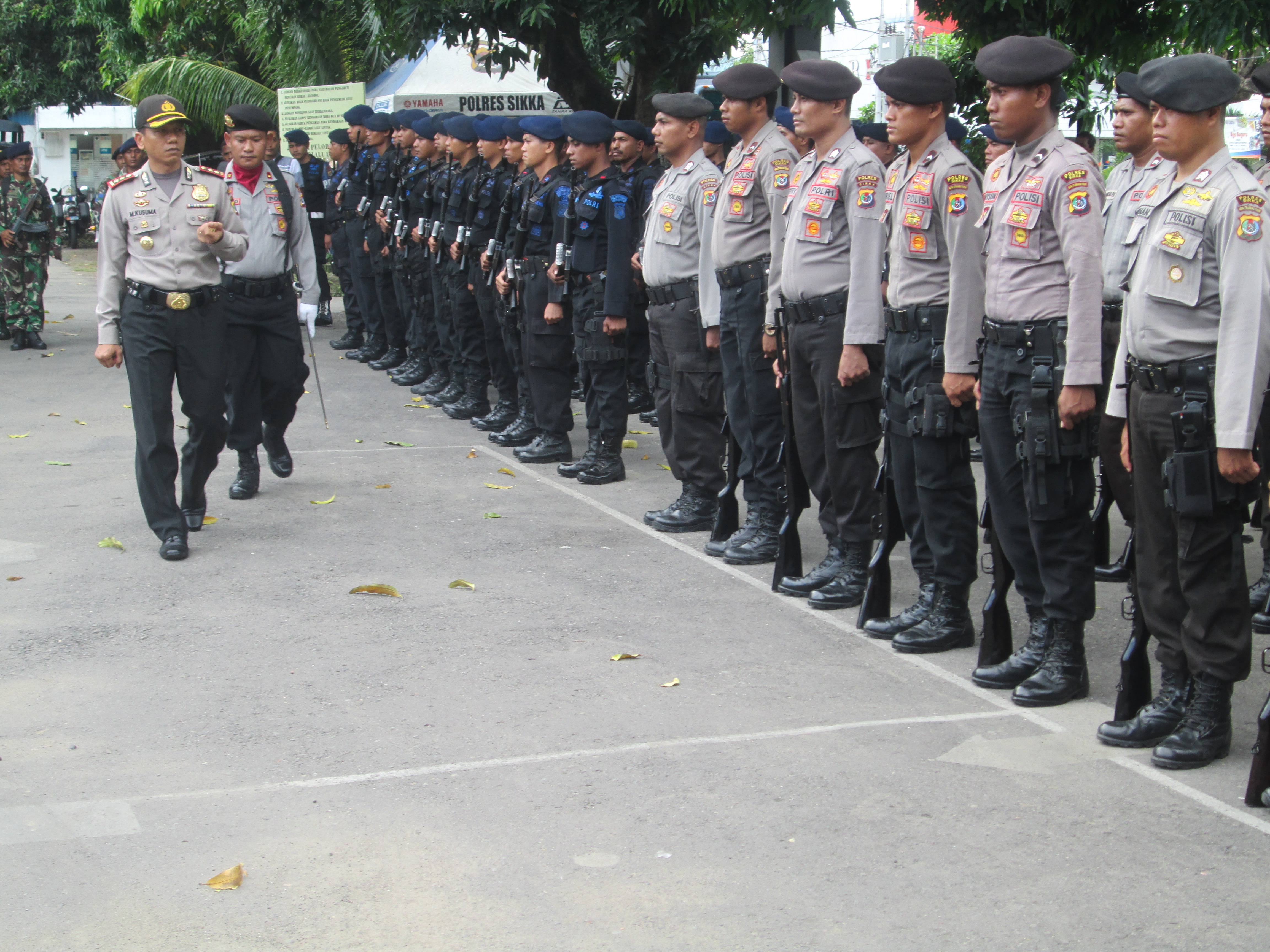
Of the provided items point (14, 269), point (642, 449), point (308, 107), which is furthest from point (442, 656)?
point (308, 107)

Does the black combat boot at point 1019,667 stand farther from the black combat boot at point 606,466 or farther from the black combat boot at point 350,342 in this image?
the black combat boot at point 350,342

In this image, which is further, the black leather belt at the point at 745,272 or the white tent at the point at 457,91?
the white tent at the point at 457,91

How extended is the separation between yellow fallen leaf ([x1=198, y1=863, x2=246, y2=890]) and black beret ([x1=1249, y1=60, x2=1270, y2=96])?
5.26 meters

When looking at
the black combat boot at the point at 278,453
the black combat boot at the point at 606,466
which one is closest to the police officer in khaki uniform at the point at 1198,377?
the black combat boot at the point at 606,466

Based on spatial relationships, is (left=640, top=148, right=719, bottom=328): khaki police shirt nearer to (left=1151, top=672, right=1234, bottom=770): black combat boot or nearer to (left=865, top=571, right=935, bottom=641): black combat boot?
(left=865, top=571, right=935, bottom=641): black combat boot

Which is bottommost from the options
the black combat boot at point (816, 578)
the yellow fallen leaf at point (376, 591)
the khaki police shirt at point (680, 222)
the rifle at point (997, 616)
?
the yellow fallen leaf at point (376, 591)

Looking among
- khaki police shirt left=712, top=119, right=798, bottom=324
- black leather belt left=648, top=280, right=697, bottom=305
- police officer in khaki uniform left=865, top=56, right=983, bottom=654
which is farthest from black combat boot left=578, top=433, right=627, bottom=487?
police officer in khaki uniform left=865, top=56, right=983, bottom=654

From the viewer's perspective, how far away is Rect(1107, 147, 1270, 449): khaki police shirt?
407 centimetres

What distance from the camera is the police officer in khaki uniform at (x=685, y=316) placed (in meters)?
7.51

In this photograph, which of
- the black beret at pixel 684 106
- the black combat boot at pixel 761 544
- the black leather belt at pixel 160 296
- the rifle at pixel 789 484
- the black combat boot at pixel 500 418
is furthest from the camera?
the black combat boot at pixel 500 418

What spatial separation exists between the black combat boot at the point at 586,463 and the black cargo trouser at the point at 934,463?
365 centimetres

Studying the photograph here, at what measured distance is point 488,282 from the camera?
10.6 meters

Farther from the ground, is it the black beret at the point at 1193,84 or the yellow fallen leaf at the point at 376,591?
the black beret at the point at 1193,84

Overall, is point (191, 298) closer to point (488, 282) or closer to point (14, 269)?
point (488, 282)
